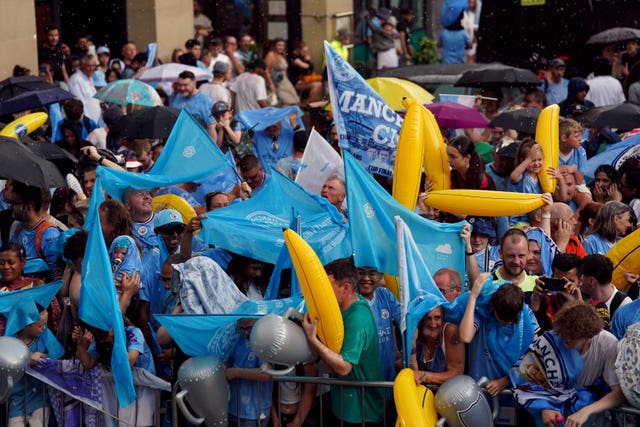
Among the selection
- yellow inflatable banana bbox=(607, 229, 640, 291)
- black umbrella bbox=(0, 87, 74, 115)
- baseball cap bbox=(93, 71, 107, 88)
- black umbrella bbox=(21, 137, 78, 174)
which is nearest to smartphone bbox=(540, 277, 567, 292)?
yellow inflatable banana bbox=(607, 229, 640, 291)

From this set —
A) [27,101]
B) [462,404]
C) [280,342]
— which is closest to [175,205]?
[280,342]

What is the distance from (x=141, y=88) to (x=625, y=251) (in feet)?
23.9

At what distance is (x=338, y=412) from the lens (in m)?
7.86

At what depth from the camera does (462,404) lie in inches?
280

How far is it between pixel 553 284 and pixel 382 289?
3.40 ft

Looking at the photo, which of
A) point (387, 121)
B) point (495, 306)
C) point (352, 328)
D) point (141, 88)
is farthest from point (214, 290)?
point (141, 88)

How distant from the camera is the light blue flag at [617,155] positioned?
445 inches

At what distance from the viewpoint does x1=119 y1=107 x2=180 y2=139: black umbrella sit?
12.5 m

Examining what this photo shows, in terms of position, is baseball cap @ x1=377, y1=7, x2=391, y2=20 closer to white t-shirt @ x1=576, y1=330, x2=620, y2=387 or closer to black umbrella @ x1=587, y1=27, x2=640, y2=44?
black umbrella @ x1=587, y1=27, x2=640, y2=44

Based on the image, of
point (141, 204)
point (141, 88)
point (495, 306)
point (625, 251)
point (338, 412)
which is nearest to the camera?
point (495, 306)

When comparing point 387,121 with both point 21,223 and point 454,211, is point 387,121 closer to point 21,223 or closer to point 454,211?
point 454,211

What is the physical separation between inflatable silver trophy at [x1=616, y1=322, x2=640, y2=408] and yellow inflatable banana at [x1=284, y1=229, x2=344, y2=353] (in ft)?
4.95

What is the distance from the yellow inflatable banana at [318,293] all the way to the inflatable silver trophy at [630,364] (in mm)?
1508

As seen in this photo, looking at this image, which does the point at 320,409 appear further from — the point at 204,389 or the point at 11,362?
the point at 11,362
